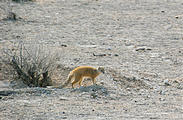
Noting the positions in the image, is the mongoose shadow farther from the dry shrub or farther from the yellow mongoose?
the dry shrub

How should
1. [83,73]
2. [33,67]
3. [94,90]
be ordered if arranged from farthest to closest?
1. [33,67]
2. [83,73]
3. [94,90]

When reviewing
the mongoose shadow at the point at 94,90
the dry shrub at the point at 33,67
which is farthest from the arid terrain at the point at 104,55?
the dry shrub at the point at 33,67

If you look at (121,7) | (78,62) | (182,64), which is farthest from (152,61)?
(121,7)

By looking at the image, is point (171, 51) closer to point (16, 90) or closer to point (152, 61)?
point (152, 61)

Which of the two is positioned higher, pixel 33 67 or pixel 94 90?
pixel 33 67

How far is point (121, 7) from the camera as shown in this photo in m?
17.5

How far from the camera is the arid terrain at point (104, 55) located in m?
6.81

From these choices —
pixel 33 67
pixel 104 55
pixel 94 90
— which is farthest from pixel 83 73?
pixel 104 55

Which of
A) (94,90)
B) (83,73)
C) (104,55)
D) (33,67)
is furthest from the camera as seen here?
(104,55)

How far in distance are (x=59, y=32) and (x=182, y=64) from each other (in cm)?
448

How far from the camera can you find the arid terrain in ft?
22.4

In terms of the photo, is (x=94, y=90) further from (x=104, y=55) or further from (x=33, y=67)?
(x=104, y=55)

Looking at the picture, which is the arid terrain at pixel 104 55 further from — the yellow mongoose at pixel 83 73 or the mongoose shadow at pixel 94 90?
the yellow mongoose at pixel 83 73

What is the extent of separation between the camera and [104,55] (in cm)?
1058
